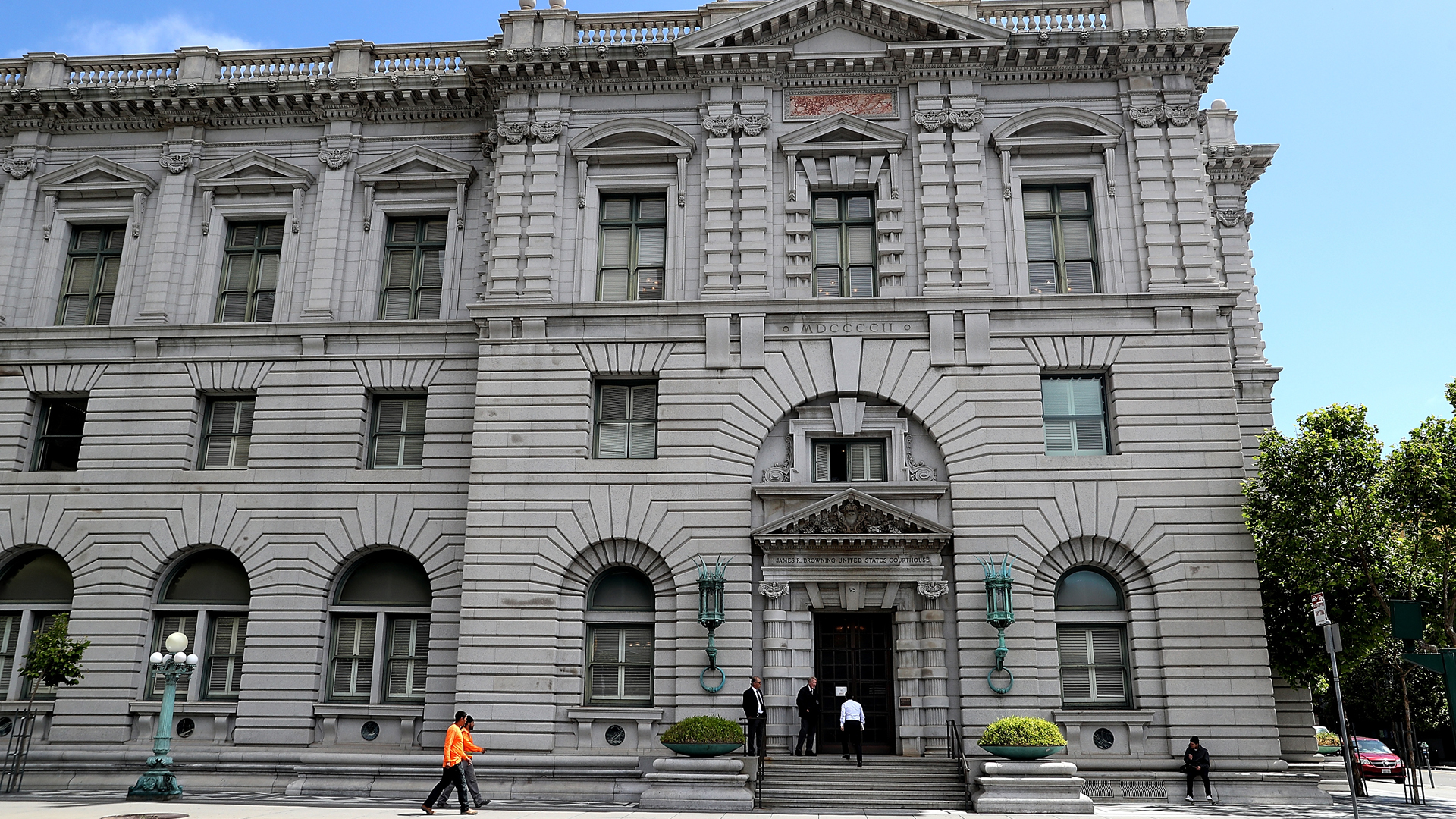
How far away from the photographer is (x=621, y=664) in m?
23.9

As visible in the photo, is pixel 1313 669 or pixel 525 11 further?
pixel 525 11

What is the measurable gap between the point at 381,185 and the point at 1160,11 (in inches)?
814

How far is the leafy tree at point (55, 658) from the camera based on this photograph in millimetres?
22938

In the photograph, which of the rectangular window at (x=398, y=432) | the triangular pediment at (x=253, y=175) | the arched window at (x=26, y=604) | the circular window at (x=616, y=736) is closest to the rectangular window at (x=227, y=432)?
the rectangular window at (x=398, y=432)

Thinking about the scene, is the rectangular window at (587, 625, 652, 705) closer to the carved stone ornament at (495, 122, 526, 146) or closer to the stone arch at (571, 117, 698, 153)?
the stone arch at (571, 117, 698, 153)

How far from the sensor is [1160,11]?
26.6 meters

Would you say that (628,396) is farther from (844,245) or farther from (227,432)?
(227,432)

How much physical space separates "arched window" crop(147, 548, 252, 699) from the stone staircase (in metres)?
13.3

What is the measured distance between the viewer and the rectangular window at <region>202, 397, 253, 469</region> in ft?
89.1

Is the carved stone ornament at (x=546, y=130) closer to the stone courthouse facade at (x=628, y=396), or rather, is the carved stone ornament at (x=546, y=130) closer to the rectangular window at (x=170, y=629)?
the stone courthouse facade at (x=628, y=396)

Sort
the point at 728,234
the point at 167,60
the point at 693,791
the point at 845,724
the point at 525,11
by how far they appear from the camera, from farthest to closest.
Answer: the point at 167,60
the point at 525,11
the point at 728,234
the point at 845,724
the point at 693,791

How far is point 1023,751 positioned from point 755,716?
5.30 m

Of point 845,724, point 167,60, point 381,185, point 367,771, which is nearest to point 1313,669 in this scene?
point 845,724

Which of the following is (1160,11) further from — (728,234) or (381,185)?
(381,185)
